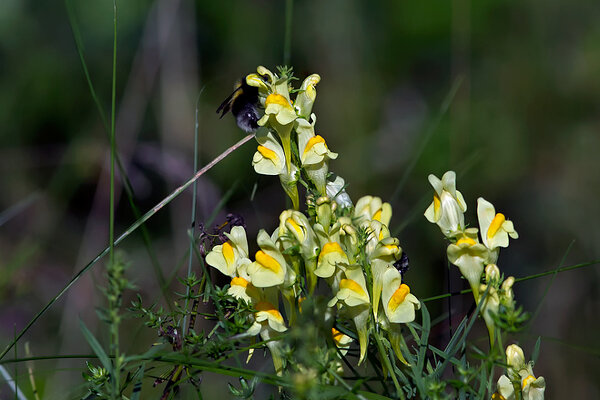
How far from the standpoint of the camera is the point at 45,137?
2633 millimetres

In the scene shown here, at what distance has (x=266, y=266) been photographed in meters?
0.70

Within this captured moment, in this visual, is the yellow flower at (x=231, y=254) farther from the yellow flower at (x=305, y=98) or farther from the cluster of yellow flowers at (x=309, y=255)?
the yellow flower at (x=305, y=98)

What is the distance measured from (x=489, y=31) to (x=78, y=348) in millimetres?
1884

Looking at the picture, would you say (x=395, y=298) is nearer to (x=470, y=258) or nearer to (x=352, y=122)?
(x=470, y=258)

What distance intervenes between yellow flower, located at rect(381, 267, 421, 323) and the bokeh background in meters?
1.43

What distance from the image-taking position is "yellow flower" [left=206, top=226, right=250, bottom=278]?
2.56 ft

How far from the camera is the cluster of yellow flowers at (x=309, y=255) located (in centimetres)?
69

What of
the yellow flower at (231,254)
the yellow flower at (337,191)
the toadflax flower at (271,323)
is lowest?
the toadflax flower at (271,323)

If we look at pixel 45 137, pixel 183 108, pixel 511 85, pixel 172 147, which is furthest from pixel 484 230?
pixel 45 137

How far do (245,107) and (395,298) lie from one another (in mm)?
424

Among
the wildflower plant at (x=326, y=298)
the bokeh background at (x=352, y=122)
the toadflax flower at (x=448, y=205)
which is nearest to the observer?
the wildflower plant at (x=326, y=298)

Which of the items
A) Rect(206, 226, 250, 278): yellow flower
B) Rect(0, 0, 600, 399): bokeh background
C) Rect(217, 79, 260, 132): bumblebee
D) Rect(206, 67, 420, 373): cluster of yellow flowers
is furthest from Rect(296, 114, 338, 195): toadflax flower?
Rect(0, 0, 600, 399): bokeh background

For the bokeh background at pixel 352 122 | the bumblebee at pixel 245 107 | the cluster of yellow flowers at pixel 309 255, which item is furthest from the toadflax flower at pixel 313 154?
the bokeh background at pixel 352 122

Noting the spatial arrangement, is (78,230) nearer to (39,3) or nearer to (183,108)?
(183,108)
